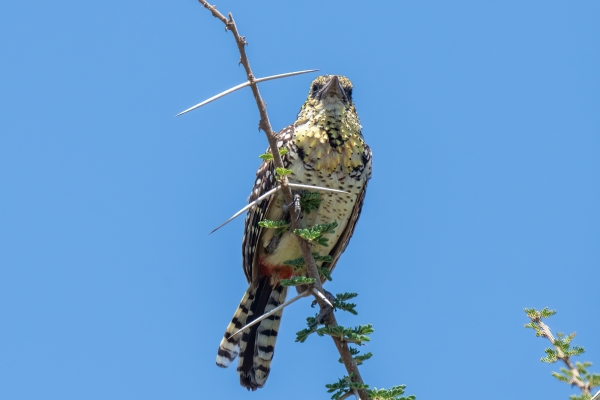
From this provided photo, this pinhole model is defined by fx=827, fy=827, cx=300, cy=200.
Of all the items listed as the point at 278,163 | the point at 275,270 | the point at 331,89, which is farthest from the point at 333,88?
the point at 278,163

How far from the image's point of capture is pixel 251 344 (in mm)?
7133

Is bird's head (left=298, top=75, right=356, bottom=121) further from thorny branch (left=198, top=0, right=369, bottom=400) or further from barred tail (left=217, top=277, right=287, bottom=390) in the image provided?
thorny branch (left=198, top=0, right=369, bottom=400)

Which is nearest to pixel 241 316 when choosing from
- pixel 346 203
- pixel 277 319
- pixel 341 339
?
pixel 277 319

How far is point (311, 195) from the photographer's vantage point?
6.02 metres

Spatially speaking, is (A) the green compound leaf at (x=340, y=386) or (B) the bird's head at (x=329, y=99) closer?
(A) the green compound leaf at (x=340, y=386)

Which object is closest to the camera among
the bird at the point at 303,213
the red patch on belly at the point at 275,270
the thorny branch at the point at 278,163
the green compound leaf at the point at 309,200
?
the thorny branch at the point at 278,163

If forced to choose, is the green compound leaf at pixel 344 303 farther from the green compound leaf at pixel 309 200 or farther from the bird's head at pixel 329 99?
the bird's head at pixel 329 99

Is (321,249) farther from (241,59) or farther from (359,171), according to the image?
(241,59)

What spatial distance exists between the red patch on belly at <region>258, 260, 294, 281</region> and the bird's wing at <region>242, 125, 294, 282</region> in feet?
0.35

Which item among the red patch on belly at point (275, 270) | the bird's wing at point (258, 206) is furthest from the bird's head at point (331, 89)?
the red patch on belly at point (275, 270)

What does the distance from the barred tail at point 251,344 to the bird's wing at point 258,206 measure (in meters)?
0.29

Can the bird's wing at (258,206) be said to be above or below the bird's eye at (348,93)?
below

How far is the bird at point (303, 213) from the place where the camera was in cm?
676

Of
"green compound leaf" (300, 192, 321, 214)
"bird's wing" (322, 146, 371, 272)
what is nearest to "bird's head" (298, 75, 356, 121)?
"bird's wing" (322, 146, 371, 272)
